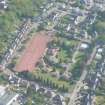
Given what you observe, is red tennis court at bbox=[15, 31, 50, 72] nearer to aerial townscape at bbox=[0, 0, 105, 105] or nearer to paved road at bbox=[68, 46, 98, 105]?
aerial townscape at bbox=[0, 0, 105, 105]

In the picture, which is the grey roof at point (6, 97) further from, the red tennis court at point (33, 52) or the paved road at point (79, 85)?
the paved road at point (79, 85)

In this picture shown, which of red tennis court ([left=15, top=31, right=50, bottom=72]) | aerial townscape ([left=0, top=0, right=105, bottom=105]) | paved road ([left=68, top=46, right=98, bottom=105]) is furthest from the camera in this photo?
red tennis court ([left=15, top=31, right=50, bottom=72])

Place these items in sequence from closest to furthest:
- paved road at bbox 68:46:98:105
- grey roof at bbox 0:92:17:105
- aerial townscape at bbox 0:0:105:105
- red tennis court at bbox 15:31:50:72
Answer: grey roof at bbox 0:92:17:105, paved road at bbox 68:46:98:105, aerial townscape at bbox 0:0:105:105, red tennis court at bbox 15:31:50:72

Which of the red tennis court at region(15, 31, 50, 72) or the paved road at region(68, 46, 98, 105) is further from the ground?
the red tennis court at region(15, 31, 50, 72)

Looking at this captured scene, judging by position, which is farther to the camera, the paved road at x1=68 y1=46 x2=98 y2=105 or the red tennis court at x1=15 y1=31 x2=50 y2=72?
the red tennis court at x1=15 y1=31 x2=50 y2=72

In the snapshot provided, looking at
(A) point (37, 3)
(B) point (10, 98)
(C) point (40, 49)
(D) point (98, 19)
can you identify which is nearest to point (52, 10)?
(A) point (37, 3)

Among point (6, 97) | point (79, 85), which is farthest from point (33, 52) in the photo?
point (6, 97)

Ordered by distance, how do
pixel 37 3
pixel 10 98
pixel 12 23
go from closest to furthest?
1. pixel 10 98
2. pixel 12 23
3. pixel 37 3

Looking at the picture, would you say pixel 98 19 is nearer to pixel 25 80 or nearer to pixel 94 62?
pixel 94 62

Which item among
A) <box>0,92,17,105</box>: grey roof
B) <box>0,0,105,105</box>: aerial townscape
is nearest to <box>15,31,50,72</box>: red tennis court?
<box>0,0,105,105</box>: aerial townscape
